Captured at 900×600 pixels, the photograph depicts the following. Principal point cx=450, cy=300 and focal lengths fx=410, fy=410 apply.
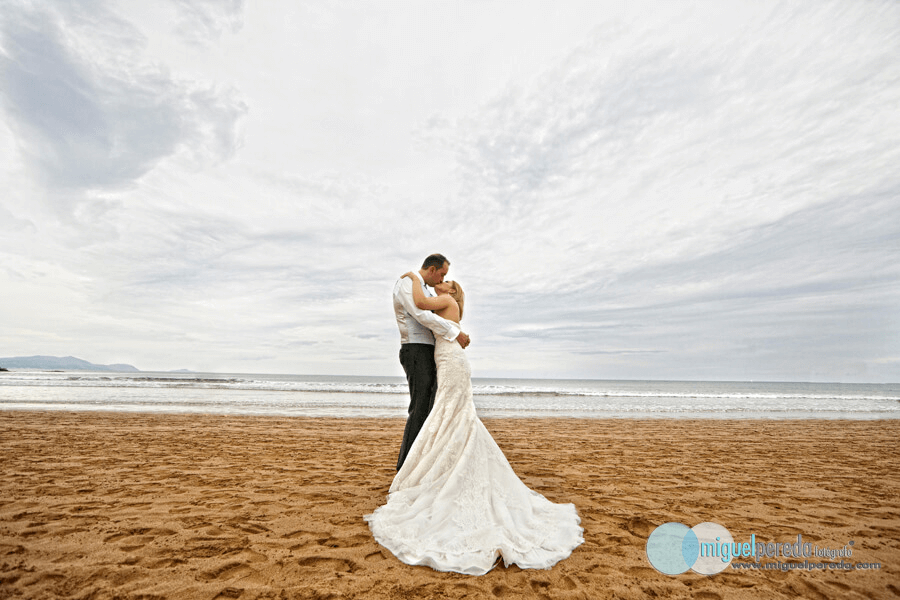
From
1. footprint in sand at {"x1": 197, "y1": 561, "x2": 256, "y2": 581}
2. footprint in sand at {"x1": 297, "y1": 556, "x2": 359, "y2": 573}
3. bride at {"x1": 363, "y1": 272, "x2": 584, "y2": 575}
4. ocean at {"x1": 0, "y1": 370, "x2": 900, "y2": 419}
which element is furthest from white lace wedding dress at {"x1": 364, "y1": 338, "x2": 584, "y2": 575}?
ocean at {"x1": 0, "y1": 370, "x2": 900, "y2": 419}

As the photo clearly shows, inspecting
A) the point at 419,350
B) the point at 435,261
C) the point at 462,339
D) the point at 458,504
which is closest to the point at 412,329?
the point at 419,350

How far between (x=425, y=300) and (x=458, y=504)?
189 centimetres

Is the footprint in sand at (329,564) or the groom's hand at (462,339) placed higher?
the groom's hand at (462,339)

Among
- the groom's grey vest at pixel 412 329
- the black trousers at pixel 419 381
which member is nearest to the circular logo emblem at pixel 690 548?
the black trousers at pixel 419 381

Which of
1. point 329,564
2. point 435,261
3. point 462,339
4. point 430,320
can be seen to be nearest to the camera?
point 329,564

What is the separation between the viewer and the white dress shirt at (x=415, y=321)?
13.6 feet

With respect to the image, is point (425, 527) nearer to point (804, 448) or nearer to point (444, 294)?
point (444, 294)

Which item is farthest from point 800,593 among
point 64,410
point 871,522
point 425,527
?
point 64,410

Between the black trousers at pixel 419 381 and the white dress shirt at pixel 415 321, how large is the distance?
10cm

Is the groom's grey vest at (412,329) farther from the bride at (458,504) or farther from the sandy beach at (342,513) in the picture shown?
the sandy beach at (342,513)

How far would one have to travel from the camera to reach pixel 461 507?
11.3 ft

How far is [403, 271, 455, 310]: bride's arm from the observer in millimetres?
4164

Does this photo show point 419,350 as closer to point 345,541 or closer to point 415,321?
point 415,321

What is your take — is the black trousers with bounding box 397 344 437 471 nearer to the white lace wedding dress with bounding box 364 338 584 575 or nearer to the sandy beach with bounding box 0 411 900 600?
the white lace wedding dress with bounding box 364 338 584 575
